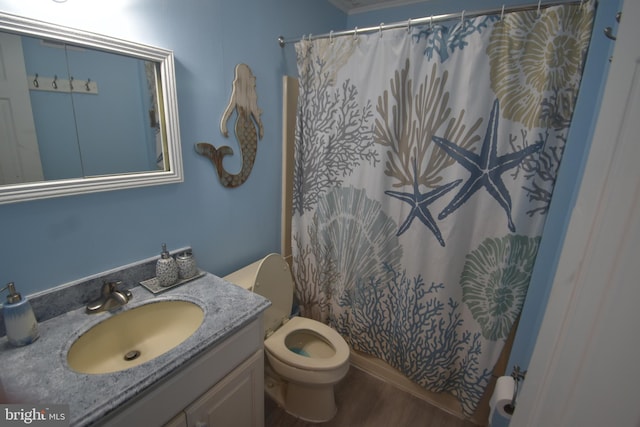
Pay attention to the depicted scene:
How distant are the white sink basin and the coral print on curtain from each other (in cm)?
91

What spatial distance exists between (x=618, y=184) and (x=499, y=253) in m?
1.07

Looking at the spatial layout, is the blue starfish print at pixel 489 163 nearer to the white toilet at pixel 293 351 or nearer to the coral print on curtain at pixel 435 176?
the coral print on curtain at pixel 435 176

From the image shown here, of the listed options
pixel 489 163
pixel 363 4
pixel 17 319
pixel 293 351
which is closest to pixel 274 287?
pixel 293 351

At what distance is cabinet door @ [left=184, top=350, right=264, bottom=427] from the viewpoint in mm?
1007

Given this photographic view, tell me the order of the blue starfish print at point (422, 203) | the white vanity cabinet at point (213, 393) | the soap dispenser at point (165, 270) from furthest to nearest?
the blue starfish print at point (422, 203) < the soap dispenser at point (165, 270) < the white vanity cabinet at point (213, 393)

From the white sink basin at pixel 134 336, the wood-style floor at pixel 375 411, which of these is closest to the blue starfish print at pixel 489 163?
the wood-style floor at pixel 375 411

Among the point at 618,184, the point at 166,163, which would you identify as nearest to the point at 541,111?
the point at 618,184

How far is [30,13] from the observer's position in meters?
0.87

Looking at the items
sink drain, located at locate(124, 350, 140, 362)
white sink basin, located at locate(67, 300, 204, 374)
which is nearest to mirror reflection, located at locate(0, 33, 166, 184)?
white sink basin, located at locate(67, 300, 204, 374)

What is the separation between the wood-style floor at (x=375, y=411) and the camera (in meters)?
1.62

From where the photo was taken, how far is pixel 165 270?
1.24m

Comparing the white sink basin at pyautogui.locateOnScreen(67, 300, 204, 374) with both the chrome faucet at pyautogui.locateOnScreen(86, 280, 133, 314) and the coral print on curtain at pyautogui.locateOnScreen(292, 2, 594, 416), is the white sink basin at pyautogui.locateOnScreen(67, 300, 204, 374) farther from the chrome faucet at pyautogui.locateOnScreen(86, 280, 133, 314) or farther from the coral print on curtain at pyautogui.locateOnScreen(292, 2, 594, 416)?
the coral print on curtain at pyautogui.locateOnScreen(292, 2, 594, 416)

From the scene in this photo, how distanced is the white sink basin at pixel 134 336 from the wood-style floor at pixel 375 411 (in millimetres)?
887

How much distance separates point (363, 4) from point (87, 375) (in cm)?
244
